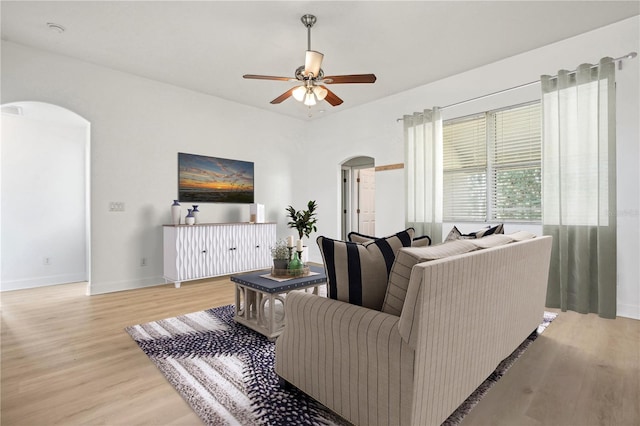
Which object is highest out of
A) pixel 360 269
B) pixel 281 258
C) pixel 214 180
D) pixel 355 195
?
pixel 214 180

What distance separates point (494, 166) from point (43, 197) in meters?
6.12

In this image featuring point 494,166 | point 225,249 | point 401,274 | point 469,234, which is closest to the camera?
point 401,274

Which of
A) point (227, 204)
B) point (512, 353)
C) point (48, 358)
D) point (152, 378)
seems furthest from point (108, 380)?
point (227, 204)

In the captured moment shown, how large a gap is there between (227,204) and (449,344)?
14.8 ft

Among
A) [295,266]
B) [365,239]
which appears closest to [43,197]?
[295,266]

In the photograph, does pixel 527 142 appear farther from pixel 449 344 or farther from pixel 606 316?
pixel 449 344

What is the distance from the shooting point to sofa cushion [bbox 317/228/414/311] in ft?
4.88

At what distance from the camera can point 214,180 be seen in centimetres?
512

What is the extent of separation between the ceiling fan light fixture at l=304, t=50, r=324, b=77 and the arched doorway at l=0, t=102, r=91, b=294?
2.95m

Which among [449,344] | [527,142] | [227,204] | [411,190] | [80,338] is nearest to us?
[449,344]

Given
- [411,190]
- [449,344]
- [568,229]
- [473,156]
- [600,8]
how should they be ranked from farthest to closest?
1. [411,190]
2. [473,156]
3. [568,229]
4. [600,8]
5. [449,344]

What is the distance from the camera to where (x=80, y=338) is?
102 inches

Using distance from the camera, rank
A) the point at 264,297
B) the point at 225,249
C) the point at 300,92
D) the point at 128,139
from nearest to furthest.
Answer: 1. the point at 264,297
2. the point at 300,92
3. the point at 128,139
4. the point at 225,249

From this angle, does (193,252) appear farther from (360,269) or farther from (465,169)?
(465,169)
